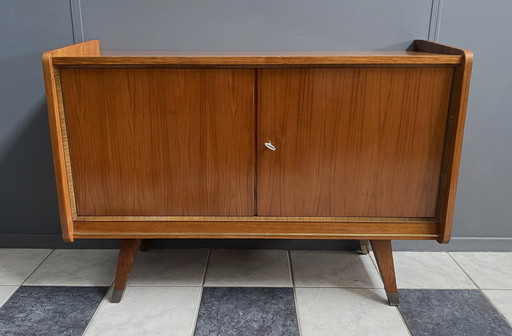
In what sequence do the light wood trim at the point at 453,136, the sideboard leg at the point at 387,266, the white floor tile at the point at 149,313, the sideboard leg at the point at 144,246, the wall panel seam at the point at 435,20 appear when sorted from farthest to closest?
the sideboard leg at the point at 144,246 → the wall panel seam at the point at 435,20 → the sideboard leg at the point at 387,266 → the white floor tile at the point at 149,313 → the light wood trim at the point at 453,136

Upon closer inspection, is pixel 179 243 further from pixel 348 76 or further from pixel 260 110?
pixel 348 76

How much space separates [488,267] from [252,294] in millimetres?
835

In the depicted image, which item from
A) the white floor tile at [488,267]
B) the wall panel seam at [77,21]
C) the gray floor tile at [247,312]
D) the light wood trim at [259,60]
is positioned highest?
the wall panel seam at [77,21]

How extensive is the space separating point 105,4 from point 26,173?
66 cm

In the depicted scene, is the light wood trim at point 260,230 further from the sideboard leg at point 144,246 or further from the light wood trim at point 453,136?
the sideboard leg at point 144,246

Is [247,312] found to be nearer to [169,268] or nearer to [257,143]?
[169,268]

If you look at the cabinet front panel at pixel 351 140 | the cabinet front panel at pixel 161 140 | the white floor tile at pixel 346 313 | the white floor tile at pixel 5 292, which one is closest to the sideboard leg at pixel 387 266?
the white floor tile at pixel 346 313

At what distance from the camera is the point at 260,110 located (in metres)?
1.13

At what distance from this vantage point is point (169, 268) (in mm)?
1520

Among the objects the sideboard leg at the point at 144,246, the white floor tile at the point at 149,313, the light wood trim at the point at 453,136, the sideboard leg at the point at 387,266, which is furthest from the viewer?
the sideboard leg at the point at 144,246

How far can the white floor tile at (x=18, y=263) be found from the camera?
146cm

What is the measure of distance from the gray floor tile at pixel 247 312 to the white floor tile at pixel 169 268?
0.11 m

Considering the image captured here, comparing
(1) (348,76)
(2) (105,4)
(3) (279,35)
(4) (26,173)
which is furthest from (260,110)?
(4) (26,173)

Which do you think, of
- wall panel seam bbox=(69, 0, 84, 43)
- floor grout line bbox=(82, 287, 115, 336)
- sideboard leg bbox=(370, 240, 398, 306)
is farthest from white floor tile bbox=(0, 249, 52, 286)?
sideboard leg bbox=(370, 240, 398, 306)
